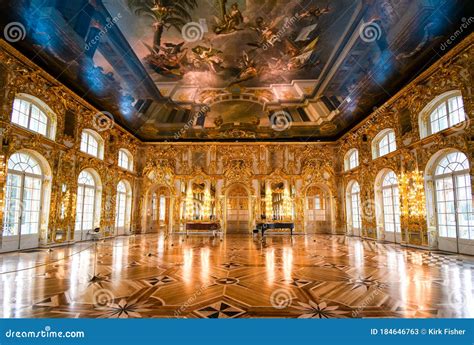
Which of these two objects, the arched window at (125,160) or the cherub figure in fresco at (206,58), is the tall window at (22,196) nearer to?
the arched window at (125,160)

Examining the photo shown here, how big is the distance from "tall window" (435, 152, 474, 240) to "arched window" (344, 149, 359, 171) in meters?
5.84

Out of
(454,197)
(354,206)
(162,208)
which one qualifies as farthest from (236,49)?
(162,208)

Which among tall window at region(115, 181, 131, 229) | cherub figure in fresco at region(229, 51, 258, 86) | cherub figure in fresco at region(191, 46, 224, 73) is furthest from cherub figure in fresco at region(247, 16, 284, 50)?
tall window at region(115, 181, 131, 229)

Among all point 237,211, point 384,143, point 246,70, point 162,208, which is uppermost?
point 246,70

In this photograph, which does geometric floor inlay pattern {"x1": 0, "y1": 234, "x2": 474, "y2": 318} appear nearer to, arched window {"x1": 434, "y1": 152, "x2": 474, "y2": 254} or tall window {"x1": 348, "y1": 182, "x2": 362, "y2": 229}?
arched window {"x1": 434, "y1": 152, "x2": 474, "y2": 254}

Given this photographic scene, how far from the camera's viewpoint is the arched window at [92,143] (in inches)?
461

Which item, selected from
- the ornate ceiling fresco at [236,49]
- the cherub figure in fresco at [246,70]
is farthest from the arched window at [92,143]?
the cherub figure in fresco at [246,70]

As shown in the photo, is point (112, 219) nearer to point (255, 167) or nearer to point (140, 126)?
point (140, 126)

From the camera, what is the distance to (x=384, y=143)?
12000 mm

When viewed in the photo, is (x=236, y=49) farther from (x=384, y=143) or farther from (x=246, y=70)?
(x=384, y=143)

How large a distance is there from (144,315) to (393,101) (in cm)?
1183

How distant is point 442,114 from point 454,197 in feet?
9.23

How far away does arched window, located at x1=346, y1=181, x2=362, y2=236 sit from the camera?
1441 cm

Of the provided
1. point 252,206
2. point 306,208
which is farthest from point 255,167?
point 306,208
